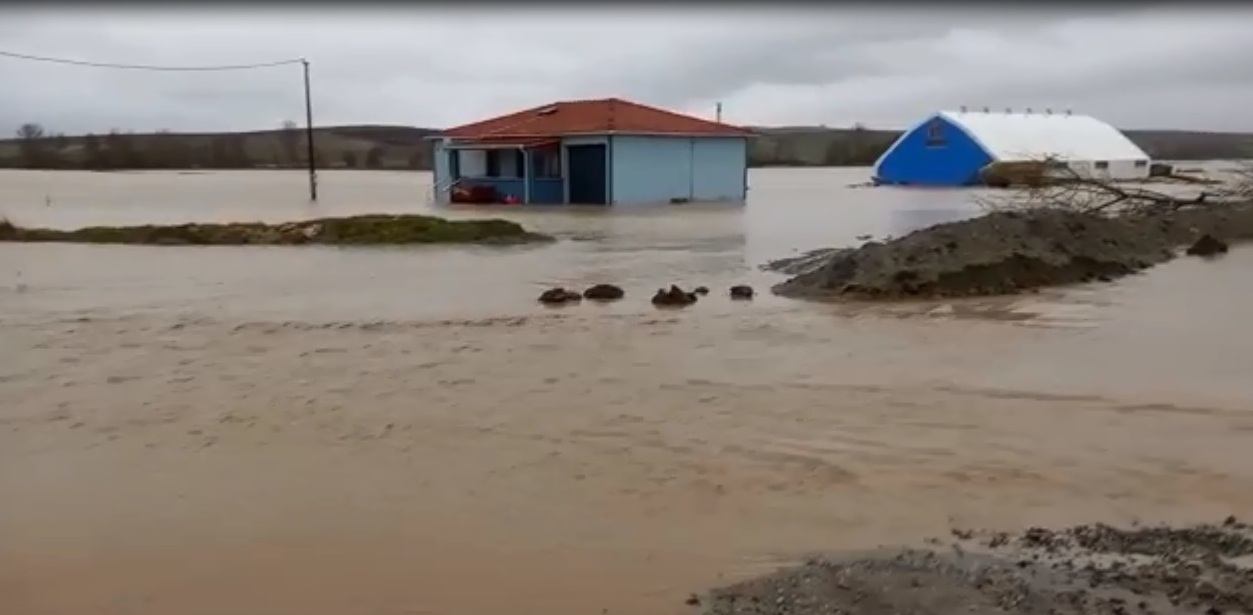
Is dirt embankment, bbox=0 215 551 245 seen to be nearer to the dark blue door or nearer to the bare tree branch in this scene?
the bare tree branch

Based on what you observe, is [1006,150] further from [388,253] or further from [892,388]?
[892,388]

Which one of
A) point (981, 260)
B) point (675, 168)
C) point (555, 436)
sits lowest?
point (555, 436)

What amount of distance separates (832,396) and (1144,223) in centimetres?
1265

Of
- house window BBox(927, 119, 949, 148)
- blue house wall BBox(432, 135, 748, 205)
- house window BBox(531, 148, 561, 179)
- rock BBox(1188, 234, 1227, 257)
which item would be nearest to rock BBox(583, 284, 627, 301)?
rock BBox(1188, 234, 1227, 257)

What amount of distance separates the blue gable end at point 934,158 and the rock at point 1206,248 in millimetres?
31978

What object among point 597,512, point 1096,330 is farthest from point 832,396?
point 1096,330

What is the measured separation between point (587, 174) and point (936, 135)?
23.6 metres

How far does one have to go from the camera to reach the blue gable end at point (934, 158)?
5100 centimetres

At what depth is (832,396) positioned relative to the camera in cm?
888

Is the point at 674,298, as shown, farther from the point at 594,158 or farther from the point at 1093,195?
the point at 594,158

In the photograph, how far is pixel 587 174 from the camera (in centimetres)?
3512

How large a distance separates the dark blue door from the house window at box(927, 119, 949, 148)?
22993 millimetres

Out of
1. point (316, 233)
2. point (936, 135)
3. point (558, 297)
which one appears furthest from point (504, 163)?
point (936, 135)

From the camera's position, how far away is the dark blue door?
34.7 metres
